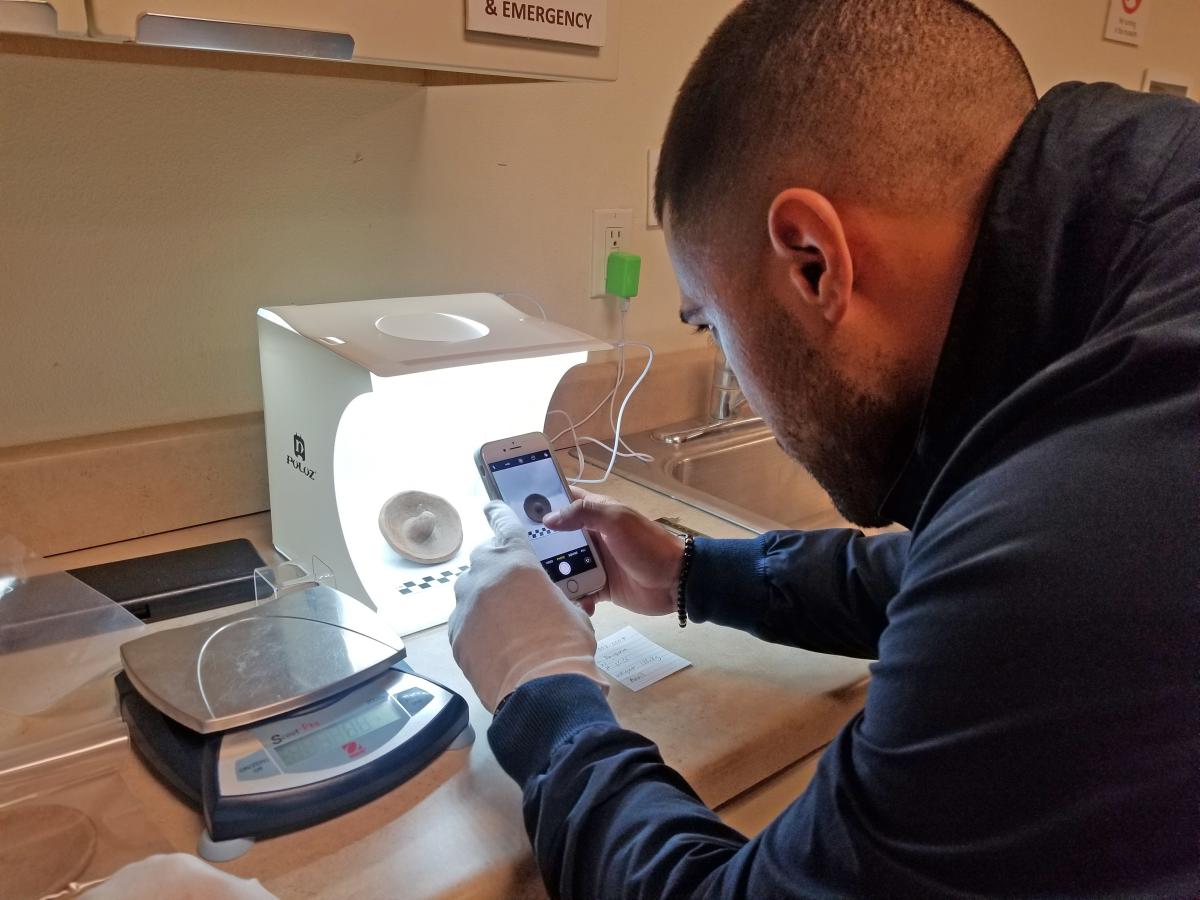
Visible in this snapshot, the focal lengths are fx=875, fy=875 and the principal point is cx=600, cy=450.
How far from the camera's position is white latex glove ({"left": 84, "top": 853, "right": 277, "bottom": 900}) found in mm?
458

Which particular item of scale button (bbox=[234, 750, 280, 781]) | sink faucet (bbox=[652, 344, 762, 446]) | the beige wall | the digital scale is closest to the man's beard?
the digital scale

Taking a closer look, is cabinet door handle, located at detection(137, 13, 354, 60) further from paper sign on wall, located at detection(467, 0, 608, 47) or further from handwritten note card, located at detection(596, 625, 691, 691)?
handwritten note card, located at detection(596, 625, 691, 691)

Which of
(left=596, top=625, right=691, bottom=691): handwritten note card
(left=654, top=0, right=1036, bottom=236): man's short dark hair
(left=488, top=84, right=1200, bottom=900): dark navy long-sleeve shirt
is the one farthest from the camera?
(left=596, top=625, right=691, bottom=691): handwritten note card

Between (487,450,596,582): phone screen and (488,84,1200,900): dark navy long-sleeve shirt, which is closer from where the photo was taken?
(488,84,1200,900): dark navy long-sleeve shirt

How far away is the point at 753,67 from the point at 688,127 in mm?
61

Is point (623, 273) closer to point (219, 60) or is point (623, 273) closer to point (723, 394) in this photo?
point (723, 394)

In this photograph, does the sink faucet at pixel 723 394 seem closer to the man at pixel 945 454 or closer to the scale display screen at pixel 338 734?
the man at pixel 945 454

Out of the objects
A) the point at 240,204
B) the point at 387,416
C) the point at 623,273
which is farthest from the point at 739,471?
the point at 240,204

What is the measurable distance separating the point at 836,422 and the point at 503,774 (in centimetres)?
34

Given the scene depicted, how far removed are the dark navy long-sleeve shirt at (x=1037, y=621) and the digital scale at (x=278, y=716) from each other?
0.38ft

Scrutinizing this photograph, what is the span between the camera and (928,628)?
41cm

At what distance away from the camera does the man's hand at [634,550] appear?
817 mm

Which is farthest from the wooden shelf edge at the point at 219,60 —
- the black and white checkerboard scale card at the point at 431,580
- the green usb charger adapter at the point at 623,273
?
the black and white checkerboard scale card at the point at 431,580

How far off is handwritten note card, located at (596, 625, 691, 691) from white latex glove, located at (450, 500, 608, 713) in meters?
0.06
